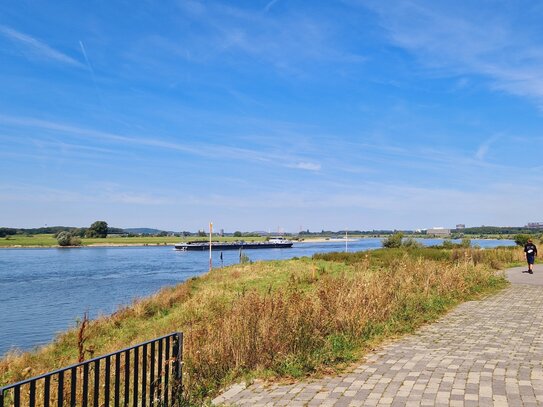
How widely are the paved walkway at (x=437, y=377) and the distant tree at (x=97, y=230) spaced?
548ft

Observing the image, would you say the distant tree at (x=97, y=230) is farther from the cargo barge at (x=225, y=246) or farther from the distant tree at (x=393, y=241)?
the distant tree at (x=393, y=241)

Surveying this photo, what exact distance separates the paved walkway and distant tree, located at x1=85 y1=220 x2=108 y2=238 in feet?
548

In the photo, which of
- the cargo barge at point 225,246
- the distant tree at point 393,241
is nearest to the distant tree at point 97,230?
the cargo barge at point 225,246

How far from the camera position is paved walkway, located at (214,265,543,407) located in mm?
5496

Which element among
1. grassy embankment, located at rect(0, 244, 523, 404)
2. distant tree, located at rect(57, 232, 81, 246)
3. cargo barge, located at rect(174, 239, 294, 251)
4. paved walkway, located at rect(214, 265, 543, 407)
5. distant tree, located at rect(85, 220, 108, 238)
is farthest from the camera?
distant tree, located at rect(85, 220, 108, 238)

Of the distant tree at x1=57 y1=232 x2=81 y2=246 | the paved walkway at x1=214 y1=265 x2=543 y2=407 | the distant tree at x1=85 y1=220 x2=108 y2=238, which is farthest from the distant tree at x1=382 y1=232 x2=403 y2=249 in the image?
the distant tree at x1=85 y1=220 x2=108 y2=238

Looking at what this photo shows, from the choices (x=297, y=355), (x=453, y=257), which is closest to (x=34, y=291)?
(x=453, y=257)

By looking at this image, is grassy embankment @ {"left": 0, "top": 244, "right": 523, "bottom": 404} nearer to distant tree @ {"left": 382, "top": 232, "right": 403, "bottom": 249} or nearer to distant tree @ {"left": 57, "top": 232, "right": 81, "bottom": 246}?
distant tree @ {"left": 382, "top": 232, "right": 403, "bottom": 249}

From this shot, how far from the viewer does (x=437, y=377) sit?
20.5 ft

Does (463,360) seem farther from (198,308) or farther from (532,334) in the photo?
(198,308)

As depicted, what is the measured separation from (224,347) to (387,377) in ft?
7.76

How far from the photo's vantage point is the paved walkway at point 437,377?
18.0 feet

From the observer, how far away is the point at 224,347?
24.2 feet

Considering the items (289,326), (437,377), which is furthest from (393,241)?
(437,377)
